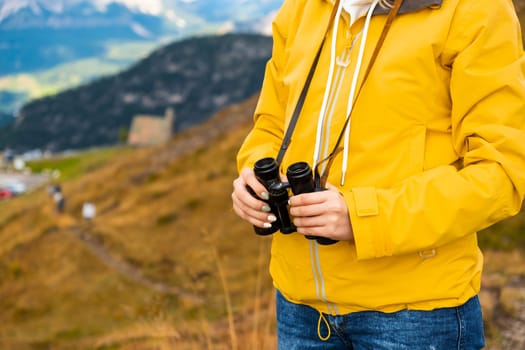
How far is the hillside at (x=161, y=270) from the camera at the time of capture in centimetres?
420

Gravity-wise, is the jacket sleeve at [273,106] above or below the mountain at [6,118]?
above

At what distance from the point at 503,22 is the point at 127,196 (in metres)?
30.6

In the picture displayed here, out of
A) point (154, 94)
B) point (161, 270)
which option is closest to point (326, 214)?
point (161, 270)

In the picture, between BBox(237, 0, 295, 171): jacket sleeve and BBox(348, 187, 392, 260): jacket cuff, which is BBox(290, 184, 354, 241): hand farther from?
BBox(237, 0, 295, 171): jacket sleeve

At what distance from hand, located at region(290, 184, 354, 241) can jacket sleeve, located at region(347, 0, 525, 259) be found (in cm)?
3

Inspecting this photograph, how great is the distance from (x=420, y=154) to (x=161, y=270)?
53.6 ft

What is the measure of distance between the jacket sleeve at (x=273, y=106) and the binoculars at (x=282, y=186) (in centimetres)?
35

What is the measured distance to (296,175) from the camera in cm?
143

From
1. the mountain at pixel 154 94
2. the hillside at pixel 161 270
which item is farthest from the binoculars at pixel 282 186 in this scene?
the mountain at pixel 154 94

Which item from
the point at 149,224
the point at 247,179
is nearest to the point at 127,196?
the point at 149,224

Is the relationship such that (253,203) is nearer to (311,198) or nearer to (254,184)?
(254,184)

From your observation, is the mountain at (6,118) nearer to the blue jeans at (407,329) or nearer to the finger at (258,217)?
the finger at (258,217)

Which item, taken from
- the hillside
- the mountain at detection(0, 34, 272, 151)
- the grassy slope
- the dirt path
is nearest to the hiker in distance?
the hillside

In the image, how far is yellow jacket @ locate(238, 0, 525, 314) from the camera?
4.51ft
